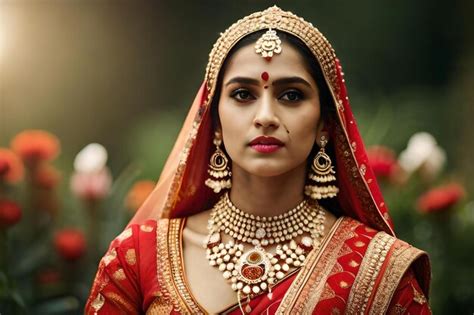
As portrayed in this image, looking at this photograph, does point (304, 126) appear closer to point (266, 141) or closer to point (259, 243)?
point (266, 141)

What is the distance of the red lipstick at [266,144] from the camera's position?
213 cm

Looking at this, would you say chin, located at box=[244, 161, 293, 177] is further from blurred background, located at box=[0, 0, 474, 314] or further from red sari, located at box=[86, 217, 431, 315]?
blurred background, located at box=[0, 0, 474, 314]

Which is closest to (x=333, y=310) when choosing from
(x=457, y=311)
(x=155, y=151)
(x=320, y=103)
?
(x=320, y=103)

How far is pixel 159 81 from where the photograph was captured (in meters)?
4.05

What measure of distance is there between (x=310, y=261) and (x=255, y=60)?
1.78 feet

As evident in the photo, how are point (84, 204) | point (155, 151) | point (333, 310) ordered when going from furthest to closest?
point (155, 151), point (84, 204), point (333, 310)

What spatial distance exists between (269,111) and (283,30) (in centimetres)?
24

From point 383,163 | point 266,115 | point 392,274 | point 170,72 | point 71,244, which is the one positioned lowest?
point 71,244

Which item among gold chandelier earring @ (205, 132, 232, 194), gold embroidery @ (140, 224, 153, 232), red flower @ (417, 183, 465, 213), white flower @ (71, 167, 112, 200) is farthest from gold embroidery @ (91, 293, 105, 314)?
red flower @ (417, 183, 465, 213)

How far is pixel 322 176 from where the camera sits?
2.29 meters

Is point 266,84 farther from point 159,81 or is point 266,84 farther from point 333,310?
point 159,81

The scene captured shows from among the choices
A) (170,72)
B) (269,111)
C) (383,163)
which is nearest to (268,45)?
(269,111)

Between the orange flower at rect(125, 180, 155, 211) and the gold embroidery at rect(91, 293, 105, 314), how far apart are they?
0.78m

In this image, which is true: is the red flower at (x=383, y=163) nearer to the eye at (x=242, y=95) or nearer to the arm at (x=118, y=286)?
the eye at (x=242, y=95)
